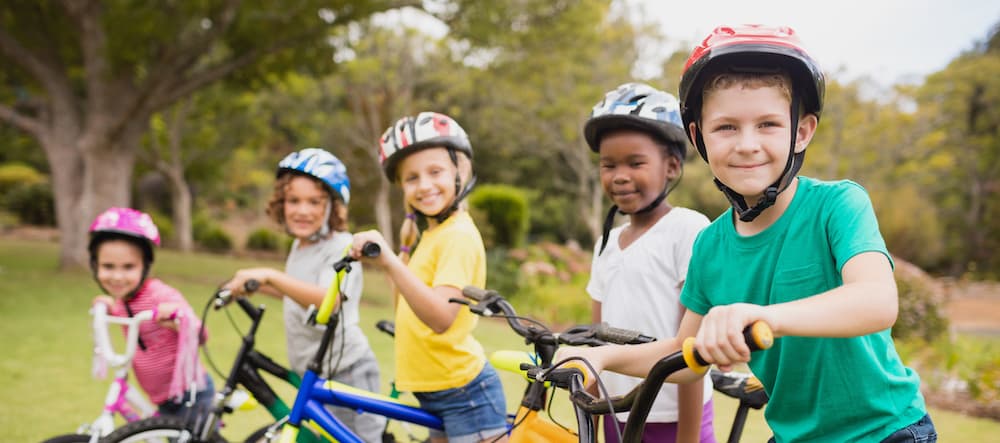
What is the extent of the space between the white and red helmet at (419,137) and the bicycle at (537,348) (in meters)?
0.77

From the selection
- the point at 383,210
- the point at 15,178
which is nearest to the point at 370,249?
the point at 383,210

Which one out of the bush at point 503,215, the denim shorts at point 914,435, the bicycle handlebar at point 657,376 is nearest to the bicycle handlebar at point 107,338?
the bicycle handlebar at point 657,376

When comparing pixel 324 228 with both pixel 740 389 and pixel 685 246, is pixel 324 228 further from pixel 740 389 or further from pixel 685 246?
pixel 740 389

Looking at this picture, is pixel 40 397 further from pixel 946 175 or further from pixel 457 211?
pixel 946 175

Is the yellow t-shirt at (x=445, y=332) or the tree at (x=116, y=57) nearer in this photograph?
the yellow t-shirt at (x=445, y=332)

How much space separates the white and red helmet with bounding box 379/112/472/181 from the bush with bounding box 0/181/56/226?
2930cm

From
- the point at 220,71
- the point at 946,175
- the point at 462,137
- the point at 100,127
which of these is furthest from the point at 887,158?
the point at 462,137

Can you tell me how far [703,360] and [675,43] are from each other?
85.5 feet

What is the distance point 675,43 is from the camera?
2577 centimetres

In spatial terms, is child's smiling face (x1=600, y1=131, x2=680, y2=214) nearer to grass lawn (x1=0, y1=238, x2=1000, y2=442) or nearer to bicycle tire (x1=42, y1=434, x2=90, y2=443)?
grass lawn (x1=0, y1=238, x2=1000, y2=442)

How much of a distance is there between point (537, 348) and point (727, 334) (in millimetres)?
1258

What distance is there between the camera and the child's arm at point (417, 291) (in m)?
2.57

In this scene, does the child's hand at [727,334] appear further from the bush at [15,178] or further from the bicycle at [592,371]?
the bush at [15,178]

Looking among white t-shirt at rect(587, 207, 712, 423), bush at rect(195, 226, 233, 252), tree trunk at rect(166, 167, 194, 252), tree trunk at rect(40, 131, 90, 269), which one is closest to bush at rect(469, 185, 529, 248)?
tree trunk at rect(40, 131, 90, 269)
